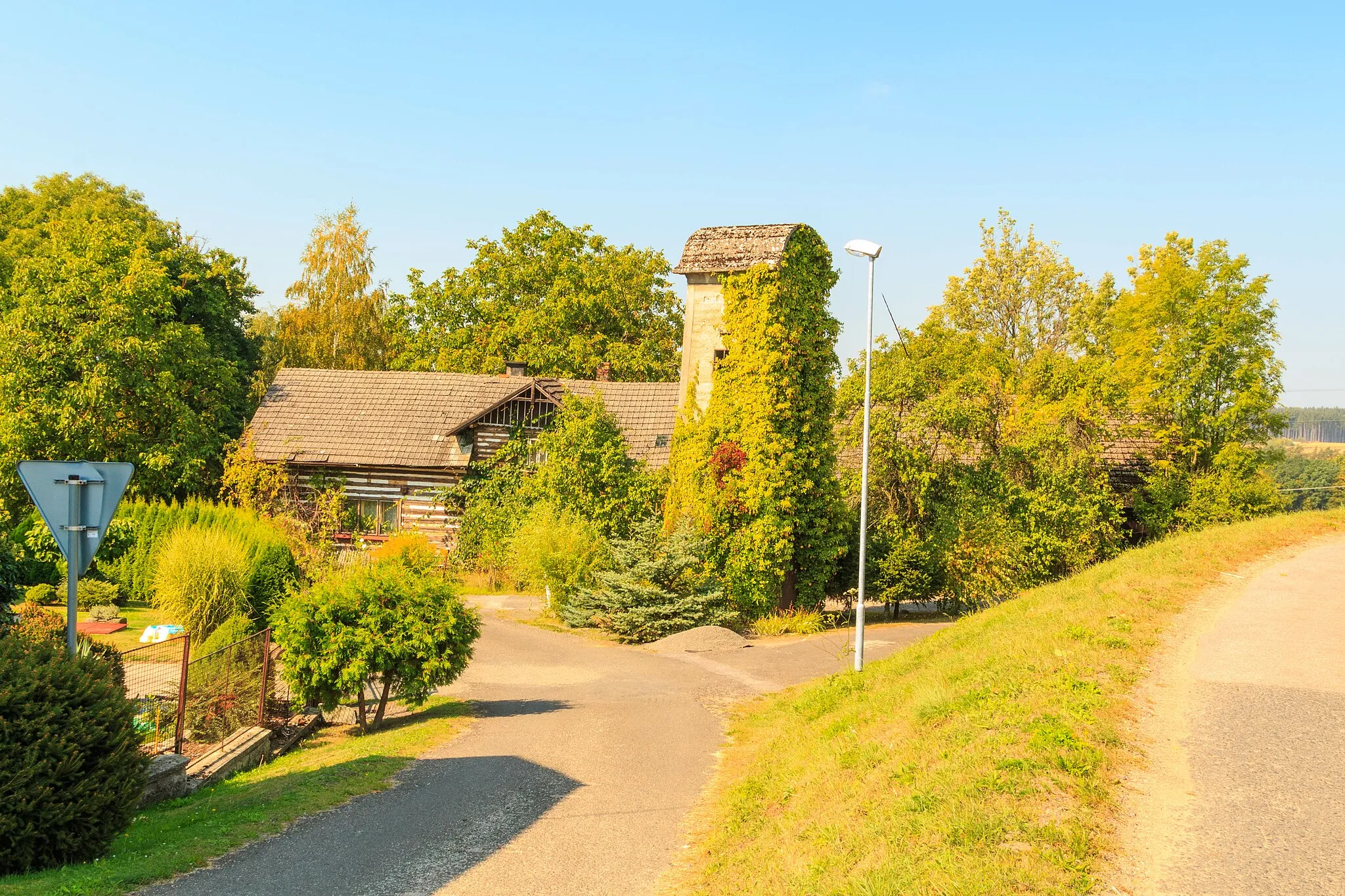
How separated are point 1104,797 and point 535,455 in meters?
28.4

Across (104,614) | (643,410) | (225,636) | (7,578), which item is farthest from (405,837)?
(643,410)

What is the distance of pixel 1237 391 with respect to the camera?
35188 millimetres

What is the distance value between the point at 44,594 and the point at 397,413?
14475 millimetres

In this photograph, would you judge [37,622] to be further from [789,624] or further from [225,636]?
[789,624]

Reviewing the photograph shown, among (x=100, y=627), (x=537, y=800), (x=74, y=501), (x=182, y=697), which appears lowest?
(x=100, y=627)

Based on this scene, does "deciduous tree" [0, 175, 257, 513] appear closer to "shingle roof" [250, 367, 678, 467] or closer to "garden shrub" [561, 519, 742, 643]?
"shingle roof" [250, 367, 678, 467]

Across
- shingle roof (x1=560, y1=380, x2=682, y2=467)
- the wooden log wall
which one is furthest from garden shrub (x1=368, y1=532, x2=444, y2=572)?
shingle roof (x1=560, y1=380, x2=682, y2=467)

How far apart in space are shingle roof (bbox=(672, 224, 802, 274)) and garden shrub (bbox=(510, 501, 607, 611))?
25.8 feet

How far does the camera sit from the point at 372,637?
1467 cm

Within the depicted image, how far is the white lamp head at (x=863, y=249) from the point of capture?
17.0m

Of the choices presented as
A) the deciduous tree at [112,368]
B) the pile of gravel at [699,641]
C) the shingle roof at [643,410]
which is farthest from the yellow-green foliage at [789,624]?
the deciduous tree at [112,368]

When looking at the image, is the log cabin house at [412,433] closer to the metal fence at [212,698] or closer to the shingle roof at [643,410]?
the shingle roof at [643,410]

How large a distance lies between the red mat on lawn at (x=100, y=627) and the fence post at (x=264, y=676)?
30.2 ft

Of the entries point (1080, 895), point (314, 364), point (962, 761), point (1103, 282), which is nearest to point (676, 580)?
point (962, 761)
